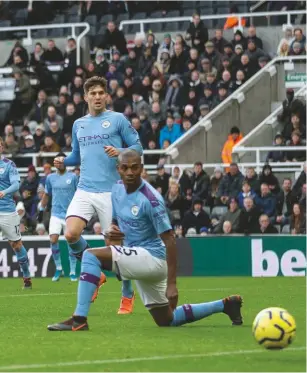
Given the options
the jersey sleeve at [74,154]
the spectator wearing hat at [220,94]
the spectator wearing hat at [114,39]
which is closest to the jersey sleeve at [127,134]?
the jersey sleeve at [74,154]

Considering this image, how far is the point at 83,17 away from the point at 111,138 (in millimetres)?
20912

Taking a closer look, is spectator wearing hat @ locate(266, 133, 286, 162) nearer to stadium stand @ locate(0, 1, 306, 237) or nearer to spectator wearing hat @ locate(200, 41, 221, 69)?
stadium stand @ locate(0, 1, 306, 237)

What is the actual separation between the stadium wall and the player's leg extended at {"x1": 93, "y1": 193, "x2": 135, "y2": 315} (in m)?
9.85

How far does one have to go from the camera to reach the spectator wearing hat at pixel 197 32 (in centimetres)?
2944

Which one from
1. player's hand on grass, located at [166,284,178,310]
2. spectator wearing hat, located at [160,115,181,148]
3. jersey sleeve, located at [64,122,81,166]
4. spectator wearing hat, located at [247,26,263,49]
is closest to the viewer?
player's hand on grass, located at [166,284,178,310]

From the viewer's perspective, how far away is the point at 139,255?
413 inches

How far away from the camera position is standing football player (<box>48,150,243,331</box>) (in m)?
10.4

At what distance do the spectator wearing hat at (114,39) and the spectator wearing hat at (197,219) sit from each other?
7.72m

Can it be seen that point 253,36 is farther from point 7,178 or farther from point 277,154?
point 7,178

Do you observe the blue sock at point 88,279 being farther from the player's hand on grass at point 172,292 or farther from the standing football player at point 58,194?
the standing football player at point 58,194

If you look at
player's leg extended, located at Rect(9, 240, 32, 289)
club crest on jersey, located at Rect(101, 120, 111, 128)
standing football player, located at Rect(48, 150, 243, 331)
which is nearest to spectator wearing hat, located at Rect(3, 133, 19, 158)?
player's leg extended, located at Rect(9, 240, 32, 289)

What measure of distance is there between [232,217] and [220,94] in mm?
4782

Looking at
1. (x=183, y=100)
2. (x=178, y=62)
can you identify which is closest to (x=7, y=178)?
(x=183, y=100)

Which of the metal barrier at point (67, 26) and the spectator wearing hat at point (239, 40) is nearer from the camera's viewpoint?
the spectator wearing hat at point (239, 40)
